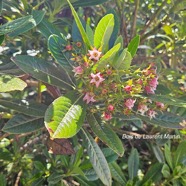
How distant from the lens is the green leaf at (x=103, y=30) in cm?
113

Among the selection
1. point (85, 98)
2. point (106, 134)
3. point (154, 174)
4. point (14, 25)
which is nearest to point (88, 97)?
point (85, 98)

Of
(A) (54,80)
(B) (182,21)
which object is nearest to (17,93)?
(A) (54,80)

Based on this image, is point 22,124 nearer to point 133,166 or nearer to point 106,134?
point 106,134

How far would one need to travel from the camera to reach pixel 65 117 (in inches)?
42.7

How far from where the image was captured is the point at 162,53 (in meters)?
2.06

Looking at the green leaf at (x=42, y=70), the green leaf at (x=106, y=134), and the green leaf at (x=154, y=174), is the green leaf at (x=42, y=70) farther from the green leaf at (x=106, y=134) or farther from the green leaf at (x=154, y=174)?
the green leaf at (x=154, y=174)

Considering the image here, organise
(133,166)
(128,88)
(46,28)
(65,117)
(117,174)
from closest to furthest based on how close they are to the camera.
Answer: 1. (65,117)
2. (128,88)
3. (46,28)
4. (117,174)
5. (133,166)

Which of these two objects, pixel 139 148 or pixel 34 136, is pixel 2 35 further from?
pixel 139 148

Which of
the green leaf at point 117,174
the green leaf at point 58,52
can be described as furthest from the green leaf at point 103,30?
the green leaf at point 117,174

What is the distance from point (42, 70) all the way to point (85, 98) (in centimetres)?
20

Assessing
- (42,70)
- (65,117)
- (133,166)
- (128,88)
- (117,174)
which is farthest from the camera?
(133,166)

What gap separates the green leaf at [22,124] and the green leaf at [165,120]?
41cm

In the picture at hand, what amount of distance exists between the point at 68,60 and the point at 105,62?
21cm

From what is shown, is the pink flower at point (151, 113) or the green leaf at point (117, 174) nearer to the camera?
the pink flower at point (151, 113)
